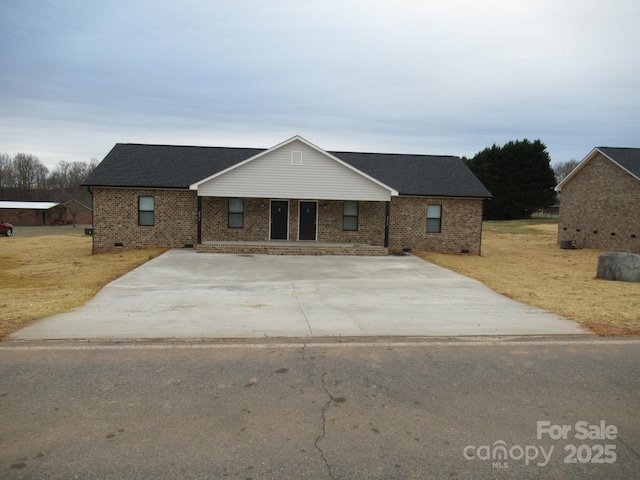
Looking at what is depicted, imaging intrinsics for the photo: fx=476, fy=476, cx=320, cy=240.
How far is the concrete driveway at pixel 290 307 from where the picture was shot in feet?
25.6

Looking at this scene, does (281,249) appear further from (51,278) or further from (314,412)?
(314,412)

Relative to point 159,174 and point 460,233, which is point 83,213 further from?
point 460,233

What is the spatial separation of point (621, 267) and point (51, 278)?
57.1ft

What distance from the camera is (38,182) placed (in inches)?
3617

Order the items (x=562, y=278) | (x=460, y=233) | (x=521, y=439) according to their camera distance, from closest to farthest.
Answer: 1. (x=521, y=439)
2. (x=562, y=278)
3. (x=460, y=233)

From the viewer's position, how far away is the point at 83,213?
7244cm

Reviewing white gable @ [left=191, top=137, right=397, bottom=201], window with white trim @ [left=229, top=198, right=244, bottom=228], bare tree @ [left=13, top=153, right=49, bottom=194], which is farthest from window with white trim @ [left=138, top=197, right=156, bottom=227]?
bare tree @ [left=13, top=153, right=49, bottom=194]

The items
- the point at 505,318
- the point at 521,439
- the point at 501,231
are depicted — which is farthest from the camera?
the point at 501,231

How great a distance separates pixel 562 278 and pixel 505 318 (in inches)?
322

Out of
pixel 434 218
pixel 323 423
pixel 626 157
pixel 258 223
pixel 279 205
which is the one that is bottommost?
pixel 323 423

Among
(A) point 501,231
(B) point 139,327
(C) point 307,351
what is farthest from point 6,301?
(A) point 501,231

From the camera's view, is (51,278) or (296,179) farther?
(296,179)

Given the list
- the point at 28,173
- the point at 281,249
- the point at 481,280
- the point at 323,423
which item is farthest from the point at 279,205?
the point at 28,173

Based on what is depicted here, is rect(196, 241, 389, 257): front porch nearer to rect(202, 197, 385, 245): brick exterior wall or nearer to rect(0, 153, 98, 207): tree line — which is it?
rect(202, 197, 385, 245): brick exterior wall
